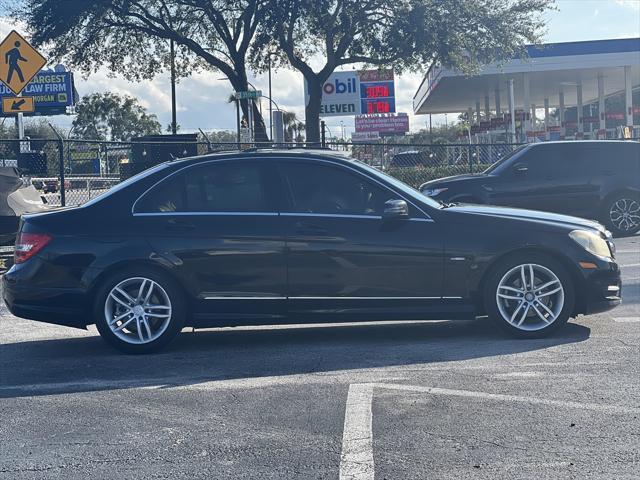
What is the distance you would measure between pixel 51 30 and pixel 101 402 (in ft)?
90.8

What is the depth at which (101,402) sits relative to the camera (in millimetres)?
5965

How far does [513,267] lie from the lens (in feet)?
24.5

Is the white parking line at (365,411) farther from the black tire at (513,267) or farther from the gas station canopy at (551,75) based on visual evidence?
the gas station canopy at (551,75)

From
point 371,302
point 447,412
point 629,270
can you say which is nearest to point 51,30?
point 629,270

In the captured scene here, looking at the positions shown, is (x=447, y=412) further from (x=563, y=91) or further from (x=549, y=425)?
(x=563, y=91)

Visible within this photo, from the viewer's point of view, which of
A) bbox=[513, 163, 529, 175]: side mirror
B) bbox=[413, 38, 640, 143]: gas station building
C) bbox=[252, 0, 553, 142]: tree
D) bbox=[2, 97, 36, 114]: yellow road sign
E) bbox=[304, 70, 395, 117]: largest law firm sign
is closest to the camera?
bbox=[2, 97, 36, 114]: yellow road sign

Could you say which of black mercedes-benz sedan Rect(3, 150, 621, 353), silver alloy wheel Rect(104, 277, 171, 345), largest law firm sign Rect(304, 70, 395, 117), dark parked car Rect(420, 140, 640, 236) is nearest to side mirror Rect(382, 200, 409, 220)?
black mercedes-benz sedan Rect(3, 150, 621, 353)

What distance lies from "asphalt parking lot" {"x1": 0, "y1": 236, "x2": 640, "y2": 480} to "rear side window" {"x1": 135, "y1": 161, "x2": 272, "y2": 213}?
116 cm

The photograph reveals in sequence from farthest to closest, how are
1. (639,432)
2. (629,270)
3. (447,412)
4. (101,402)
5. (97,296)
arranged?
(629,270) < (97,296) < (101,402) < (447,412) < (639,432)

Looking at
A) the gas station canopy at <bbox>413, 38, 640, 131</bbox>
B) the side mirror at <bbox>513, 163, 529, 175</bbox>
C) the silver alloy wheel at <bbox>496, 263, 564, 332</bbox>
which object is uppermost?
the gas station canopy at <bbox>413, 38, 640, 131</bbox>

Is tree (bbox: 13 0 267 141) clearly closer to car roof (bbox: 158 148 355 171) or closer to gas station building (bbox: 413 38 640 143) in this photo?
gas station building (bbox: 413 38 640 143)

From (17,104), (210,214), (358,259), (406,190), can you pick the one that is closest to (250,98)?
(17,104)

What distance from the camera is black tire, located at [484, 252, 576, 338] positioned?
7.45m

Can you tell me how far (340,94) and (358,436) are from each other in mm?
31739
